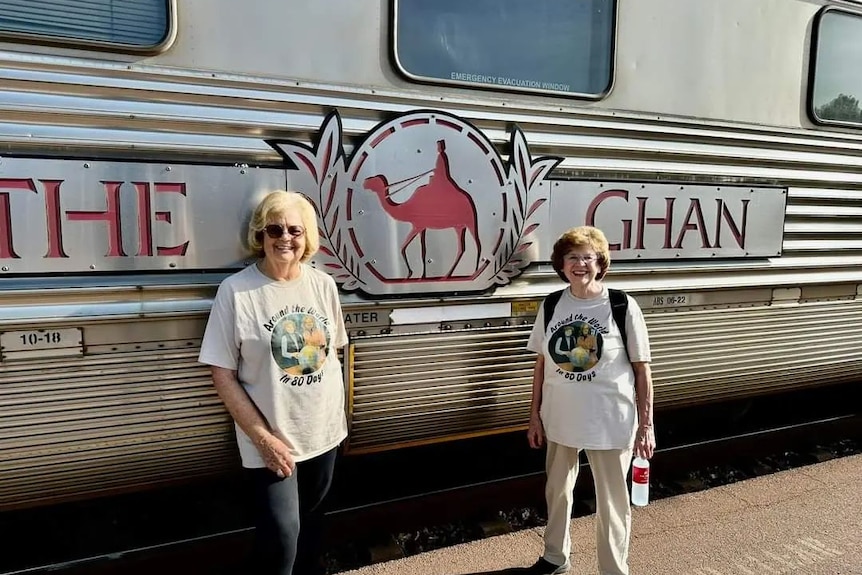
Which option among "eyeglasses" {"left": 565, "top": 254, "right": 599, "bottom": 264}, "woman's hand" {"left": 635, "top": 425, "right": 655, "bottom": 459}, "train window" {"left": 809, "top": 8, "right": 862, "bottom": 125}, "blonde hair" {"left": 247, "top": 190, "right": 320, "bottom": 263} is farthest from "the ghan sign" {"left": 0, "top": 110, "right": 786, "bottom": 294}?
"woman's hand" {"left": 635, "top": 425, "right": 655, "bottom": 459}

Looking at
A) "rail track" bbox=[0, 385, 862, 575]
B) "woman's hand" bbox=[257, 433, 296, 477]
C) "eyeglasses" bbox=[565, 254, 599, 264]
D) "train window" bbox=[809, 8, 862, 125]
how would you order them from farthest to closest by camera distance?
"train window" bbox=[809, 8, 862, 125] → "rail track" bbox=[0, 385, 862, 575] → "eyeglasses" bbox=[565, 254, 599, 264] → "woman's hand" bbox=[257, 433, 296, 477]

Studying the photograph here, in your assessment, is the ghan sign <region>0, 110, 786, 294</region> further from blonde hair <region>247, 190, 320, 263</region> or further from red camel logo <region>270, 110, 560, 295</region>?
blonde hair <region>247, 190, 320, 263</region>

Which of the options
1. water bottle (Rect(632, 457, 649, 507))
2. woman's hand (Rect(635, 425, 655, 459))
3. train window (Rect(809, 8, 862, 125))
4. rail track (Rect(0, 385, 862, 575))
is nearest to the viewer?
woman's hand (Rect(635, 425, 655, 459))

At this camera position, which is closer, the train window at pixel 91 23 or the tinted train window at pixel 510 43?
the train window at pixel 91 23

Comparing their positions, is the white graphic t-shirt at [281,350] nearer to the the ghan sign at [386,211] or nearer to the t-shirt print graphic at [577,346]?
the the ghan sign at [386,211]

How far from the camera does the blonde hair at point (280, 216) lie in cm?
200

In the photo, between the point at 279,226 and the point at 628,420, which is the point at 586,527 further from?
the point at 279,226

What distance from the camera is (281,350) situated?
2.01 metres

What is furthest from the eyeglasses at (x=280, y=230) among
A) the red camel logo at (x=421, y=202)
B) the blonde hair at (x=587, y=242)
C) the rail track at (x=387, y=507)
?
the rail track at (x=387, y=507)

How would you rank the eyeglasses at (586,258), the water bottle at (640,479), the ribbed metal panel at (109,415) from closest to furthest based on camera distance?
the ribbed metal panel at (109,415) < the eyeglasses at (586,258) < the water bottle at (640,479)

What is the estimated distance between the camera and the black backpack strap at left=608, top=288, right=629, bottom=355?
234 cm

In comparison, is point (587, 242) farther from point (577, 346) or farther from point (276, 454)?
point (276, 454)

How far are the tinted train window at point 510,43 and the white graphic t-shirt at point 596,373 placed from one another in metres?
0.93

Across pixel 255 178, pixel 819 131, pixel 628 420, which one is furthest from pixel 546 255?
pixel 819 131
